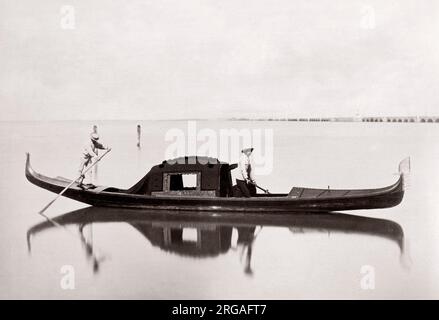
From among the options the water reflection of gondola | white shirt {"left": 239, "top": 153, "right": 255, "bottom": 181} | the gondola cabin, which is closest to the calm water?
the water reflection of gondola

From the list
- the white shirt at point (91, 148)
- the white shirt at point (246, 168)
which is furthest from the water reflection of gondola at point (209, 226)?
the white shirt at point (91, 148)

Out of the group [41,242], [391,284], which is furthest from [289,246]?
[41,242]

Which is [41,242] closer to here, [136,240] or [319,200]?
[136,240]

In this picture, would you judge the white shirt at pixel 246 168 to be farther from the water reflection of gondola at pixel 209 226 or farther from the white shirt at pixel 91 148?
the white shirt at pixel 91 148

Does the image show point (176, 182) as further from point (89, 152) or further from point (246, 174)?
point (89, 152)

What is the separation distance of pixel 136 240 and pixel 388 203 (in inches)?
207

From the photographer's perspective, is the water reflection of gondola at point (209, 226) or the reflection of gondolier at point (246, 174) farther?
the reflection of gondolier at point (246, 174)

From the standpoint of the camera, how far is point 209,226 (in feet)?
32.9

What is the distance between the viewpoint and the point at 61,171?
17906 mm

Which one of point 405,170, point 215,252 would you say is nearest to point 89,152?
point 215,252

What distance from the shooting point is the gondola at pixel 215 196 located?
1020cm

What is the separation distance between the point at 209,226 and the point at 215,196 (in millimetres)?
918

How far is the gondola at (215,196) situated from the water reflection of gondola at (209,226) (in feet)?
0.67

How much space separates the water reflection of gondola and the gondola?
204 mm
